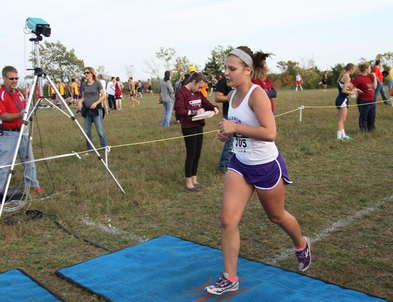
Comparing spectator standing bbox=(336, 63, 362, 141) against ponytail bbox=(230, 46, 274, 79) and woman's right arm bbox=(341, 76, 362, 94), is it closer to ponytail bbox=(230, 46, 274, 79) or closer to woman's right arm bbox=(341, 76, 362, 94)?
woman's right arm bbox=(341, 76, 362, 94)

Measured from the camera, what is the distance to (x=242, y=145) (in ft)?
10.1

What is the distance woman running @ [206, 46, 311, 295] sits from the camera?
2896mm

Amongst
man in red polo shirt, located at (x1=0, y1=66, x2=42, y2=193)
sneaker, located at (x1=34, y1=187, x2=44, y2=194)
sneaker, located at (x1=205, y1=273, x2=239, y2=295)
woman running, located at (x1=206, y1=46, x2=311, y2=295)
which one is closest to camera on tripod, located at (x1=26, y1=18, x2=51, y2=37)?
man in red polo shirt, located at (x1=0, y1=66, x2=42, y2=193)

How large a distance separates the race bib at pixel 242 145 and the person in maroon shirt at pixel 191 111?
108 inches

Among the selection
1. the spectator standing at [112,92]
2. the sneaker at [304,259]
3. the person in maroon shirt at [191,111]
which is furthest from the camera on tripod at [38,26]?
the spectator standing at [112,92]

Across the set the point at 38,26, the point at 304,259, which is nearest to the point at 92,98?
the point at 38,26

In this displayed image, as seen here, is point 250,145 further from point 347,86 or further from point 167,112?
point 167,112

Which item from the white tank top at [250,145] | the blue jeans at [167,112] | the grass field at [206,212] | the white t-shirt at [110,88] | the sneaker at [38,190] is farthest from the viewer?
the white t-shirt at [110,88]

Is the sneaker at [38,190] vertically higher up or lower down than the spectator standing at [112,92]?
lower down

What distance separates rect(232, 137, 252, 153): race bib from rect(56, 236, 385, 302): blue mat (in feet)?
3.76

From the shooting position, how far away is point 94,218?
5156mm

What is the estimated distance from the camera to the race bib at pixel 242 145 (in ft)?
9.93

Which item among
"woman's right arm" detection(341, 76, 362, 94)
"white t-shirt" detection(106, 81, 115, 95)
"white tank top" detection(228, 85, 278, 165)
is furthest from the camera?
"white t-shirt" detection(106, 81, 115, 95)

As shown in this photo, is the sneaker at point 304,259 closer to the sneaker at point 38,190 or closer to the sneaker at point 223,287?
the sneaker at point 223,287
